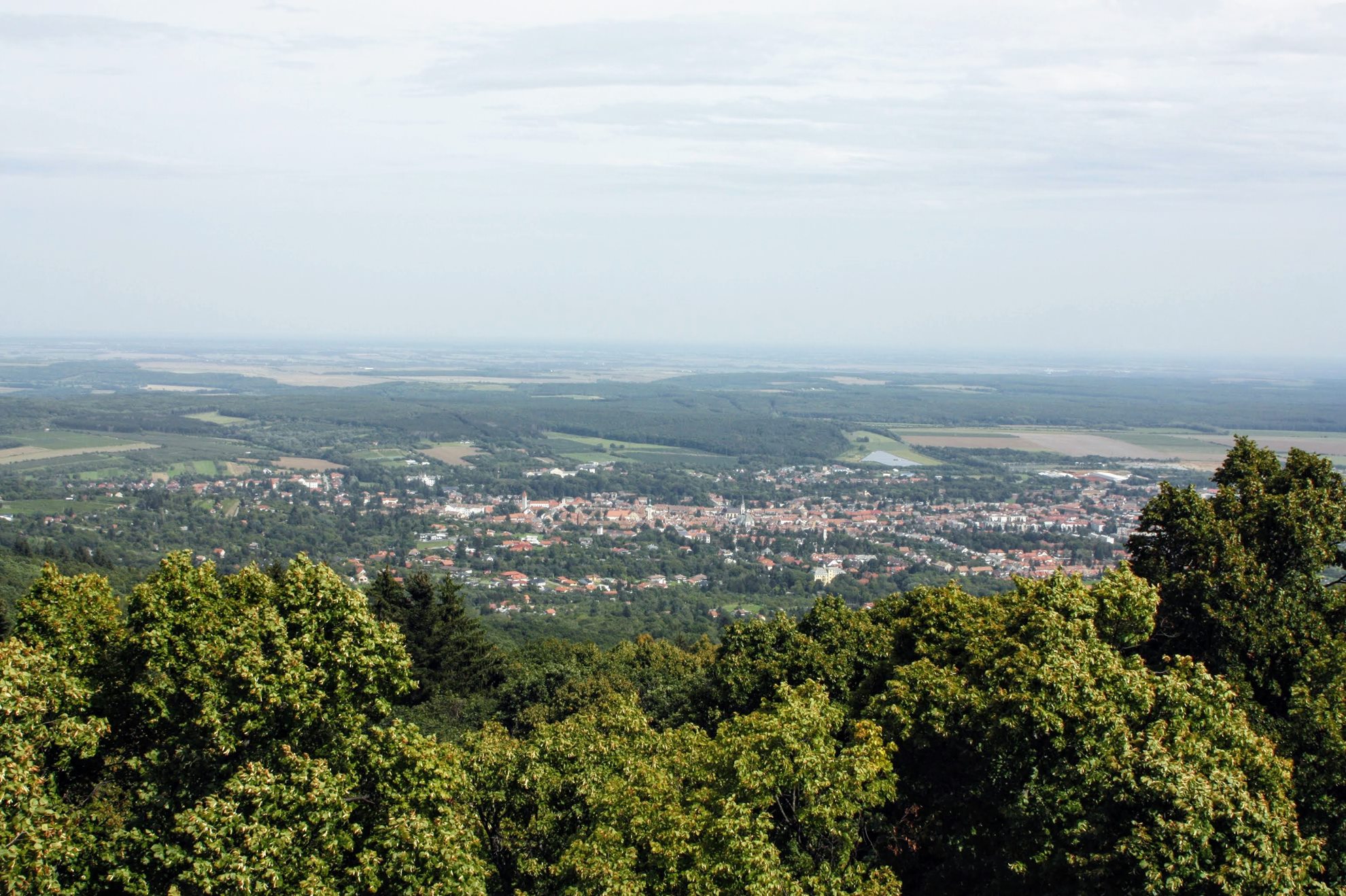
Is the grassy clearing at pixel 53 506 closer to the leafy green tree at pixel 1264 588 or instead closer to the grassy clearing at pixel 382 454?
the grassy clearing at pixel 382 454

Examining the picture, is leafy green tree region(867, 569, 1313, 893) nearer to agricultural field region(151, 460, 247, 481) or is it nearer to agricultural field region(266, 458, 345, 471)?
agricultural field region(151, 460, 247, 481)

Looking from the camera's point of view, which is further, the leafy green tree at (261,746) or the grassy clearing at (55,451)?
the grassy clearing at (55,451)

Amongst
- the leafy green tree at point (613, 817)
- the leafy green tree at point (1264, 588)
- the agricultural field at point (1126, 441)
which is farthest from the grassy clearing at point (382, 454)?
the leafy green tree at point (1264, 588)

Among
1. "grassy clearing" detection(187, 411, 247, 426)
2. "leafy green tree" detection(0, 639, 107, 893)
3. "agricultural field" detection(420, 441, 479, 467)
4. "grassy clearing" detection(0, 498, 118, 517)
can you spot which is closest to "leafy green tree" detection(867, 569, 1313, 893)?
"leafy green tree" detection(0, 639, 107, 893)

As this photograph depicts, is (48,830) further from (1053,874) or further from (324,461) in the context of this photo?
(324,461)

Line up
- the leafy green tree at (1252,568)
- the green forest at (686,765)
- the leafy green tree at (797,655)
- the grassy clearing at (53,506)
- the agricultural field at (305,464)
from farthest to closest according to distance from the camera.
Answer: the agricultural field at (305,464), the grassy clearing at (53,506), the leafy green tree at (797,655), the leafy green tree at (1252,568), the green forest at (686,765)

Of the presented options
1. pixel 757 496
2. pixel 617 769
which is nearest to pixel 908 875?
pixel 617 769

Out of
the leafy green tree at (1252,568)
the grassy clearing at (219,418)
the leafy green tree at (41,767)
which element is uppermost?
the leafy green tree at (1252,568)

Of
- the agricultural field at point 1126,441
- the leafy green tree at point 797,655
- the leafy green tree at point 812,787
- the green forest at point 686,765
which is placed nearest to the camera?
the green forest at point 686,765
